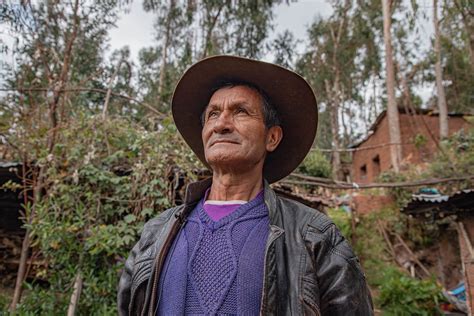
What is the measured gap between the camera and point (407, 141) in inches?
583

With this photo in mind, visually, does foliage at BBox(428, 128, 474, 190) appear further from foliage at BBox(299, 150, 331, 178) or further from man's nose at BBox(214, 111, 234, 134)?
man's nose at BBox(214, 111, 234, 134)

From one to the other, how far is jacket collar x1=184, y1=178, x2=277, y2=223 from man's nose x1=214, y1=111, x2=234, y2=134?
306mm

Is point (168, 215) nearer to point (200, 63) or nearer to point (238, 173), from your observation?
point (238, 173)

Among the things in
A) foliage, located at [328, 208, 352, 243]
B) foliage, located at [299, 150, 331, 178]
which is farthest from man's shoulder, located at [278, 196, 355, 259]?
foliage, located at [299, 150, 331, 178]

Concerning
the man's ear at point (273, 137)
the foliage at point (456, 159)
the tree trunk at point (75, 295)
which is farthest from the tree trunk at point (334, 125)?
the man's ear at point (273, 137)

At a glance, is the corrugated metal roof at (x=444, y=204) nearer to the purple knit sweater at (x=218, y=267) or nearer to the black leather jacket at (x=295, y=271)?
the black leather jacket at (x=295, y=271)

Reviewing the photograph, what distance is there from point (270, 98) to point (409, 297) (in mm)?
7339

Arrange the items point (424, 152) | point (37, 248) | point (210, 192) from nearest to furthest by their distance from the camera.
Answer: point (210, 192)
point (37, 248)
point (424, 152)

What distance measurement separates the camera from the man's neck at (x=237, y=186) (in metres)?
1.67

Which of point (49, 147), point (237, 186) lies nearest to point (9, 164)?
point (49, 147)

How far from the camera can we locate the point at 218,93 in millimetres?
1749

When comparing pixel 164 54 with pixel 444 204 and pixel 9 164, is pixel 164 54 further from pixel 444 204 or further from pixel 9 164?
pixel 444 204

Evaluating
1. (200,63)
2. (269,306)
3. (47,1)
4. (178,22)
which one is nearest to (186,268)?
(269,306)

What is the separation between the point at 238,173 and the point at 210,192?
20cm
